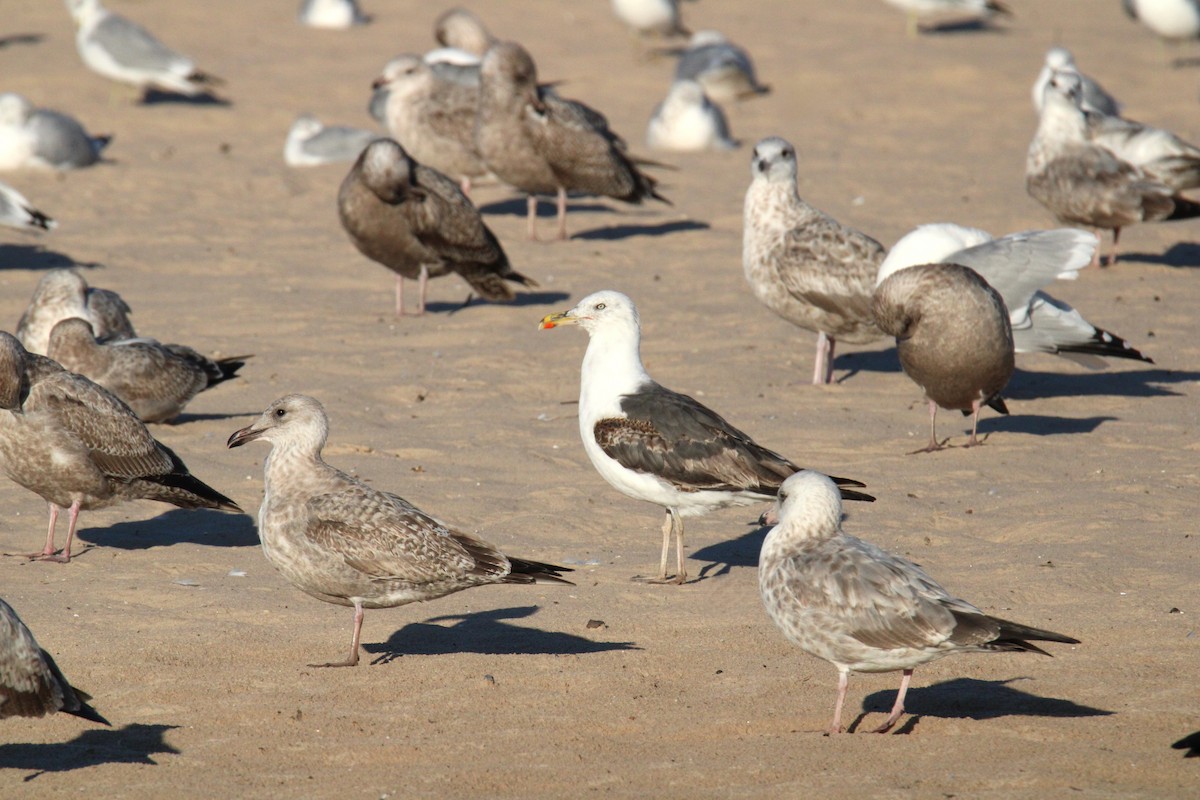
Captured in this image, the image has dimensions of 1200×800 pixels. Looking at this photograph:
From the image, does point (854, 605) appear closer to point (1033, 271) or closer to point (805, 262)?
point (1033, 271)

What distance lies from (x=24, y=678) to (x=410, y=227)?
8408 millimetres

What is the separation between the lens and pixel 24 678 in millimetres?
5086

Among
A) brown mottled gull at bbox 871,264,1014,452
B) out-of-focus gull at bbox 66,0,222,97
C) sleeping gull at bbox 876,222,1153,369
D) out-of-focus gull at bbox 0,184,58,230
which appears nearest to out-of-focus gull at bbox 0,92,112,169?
out-of-focus gull at bbox 66,0,222,97

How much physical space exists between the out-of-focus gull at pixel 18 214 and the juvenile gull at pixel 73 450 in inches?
244

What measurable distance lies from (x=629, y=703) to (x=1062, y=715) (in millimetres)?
1678

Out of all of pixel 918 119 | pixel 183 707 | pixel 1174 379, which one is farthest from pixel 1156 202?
pixel 183 707

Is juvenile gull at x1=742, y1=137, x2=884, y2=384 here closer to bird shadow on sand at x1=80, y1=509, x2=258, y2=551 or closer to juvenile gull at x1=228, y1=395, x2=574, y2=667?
bird shadow on sand at x1=80, y1=509, x2=258, y2=551

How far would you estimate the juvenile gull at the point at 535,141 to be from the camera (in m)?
15.6

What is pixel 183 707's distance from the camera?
5.99 m

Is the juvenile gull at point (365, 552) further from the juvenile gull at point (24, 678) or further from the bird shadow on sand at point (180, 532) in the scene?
the bird shadow on sand at point (180, 532)

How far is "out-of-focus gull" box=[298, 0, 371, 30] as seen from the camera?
24859 millimetres

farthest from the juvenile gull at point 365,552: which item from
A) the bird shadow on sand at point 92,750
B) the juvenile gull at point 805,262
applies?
the juvenile gull at point 805,262

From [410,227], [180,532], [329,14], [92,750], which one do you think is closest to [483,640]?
[92,750]

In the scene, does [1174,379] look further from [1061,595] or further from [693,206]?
[693,206]
